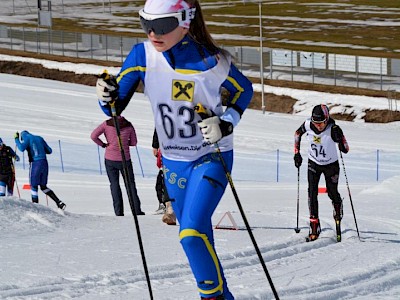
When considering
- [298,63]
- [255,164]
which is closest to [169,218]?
[255,164]

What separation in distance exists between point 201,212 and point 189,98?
0.71 m

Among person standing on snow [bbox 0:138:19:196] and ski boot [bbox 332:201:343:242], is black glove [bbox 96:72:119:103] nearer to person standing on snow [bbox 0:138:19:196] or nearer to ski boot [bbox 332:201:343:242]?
ski boot [bbox 332:201:343:242]

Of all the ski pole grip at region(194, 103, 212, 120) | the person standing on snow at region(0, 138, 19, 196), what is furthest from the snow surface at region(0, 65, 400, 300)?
the ski pole grip at region(194, 103, 212, 120)

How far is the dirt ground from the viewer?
37688mm

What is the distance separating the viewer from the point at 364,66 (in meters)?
45.3

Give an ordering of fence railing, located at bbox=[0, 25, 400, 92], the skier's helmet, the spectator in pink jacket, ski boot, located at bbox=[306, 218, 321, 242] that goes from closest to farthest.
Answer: ski boot, located at bbox=[306, 218, 321, 242], the skier's helmet, the spectator in pink jacket, fence railing, located at bbox=[0, 25, 400, 92]

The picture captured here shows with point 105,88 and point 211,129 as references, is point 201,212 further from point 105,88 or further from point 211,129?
point 105,88

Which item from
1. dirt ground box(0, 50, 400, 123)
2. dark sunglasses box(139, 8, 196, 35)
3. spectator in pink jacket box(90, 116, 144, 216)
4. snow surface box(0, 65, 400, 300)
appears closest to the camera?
dark sunglasses box(139, 8, 196, 35)

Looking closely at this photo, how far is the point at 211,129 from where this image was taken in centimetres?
586

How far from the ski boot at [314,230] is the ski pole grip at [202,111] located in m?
5.53

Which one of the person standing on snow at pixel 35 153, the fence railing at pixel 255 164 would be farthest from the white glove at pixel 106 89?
the fence railing at pixel 255 164

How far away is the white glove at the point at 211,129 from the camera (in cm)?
586

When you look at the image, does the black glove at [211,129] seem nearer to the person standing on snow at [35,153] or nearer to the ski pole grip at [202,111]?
the ski pole grip at [202,111]

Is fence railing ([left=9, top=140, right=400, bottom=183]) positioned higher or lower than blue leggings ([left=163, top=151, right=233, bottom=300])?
lower
